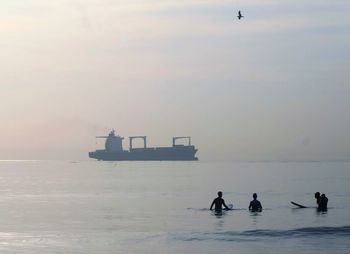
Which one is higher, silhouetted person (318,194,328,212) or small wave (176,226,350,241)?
silhouetted person (318,194,328,212)

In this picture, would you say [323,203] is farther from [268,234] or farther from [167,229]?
[167,229]

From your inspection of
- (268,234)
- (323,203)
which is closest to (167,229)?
(268,234)

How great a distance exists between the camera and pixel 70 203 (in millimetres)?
59406

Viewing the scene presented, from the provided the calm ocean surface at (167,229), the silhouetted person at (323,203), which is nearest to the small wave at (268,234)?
the calm ocean surface at (167,229)

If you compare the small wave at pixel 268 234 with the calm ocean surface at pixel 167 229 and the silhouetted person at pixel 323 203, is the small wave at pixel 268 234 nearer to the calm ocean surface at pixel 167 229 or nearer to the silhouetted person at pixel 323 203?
the calm ocean surface at pixel 167 229

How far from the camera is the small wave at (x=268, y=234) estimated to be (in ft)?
110

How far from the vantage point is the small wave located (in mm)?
33625

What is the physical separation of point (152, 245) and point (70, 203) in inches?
1150

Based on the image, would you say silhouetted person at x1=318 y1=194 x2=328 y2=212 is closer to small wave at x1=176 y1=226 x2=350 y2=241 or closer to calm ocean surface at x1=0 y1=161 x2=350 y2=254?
calm ocean surface at x1=0 y1=161 x2=350 y2=254

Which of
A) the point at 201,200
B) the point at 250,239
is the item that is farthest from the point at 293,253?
the point at 201,200

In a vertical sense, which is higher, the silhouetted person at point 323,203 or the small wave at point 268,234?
the silhouetted person at point 323,203

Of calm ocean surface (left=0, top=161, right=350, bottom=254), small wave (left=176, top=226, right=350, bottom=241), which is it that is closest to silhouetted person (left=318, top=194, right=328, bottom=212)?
calm ocean surface (left=0, top=161, right=350, bottom=254)

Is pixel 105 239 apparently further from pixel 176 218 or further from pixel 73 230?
pixel 176 218

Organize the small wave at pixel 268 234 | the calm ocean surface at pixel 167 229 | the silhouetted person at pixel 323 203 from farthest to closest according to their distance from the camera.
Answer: the silhouetted person at pixel 323 203
the small wave at pixel 268 234
the calm ocean surface at pixel 167 229
